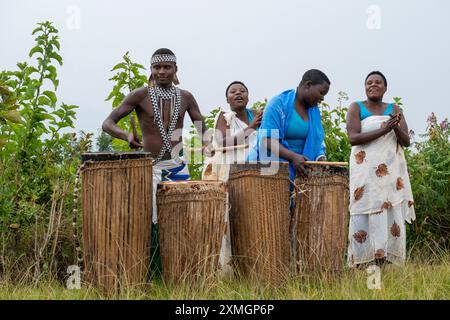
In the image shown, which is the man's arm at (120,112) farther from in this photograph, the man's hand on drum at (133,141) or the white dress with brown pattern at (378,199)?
the white dress with brown pattern at (378,199)

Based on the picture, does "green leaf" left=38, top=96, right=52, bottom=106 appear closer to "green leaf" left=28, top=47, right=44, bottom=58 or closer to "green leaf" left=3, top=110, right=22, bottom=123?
"green leaf" left=28, top=47, right=44, bottom=58

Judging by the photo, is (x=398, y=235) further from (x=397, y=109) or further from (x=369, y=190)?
(x=397, y=109)

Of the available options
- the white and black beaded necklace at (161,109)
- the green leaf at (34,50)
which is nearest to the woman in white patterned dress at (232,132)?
the white and black beaded necklace at (161,109)

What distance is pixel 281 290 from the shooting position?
4.43 metres

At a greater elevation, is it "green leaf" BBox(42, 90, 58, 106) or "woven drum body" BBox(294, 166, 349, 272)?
"green leaf" BBox(42, 90, 58, 106)

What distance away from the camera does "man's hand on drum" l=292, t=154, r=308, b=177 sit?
15.5 feet

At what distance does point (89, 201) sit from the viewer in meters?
4.31

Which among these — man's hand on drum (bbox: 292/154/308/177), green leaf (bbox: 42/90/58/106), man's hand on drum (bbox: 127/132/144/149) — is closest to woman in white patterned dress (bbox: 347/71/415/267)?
man's hand on drum (bbox: 292/154/308/177)

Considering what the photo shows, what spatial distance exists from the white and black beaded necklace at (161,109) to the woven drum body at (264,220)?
2.31ft

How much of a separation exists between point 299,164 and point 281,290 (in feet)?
2.89

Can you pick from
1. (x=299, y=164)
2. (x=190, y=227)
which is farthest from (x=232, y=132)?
(x=190, y=227)

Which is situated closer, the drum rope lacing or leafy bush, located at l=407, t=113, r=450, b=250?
the drum rope lacing

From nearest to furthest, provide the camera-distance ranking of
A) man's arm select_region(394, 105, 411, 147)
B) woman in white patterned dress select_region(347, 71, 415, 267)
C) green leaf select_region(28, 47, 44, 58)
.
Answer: green leaf select_region(28, 47, 44, 58), man's arm select_region(394, 105, 411, 147), woman in white patterned dress select_region(347, 71, 415, 267)

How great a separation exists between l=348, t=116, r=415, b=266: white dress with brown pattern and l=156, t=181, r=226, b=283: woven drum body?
191 cm
